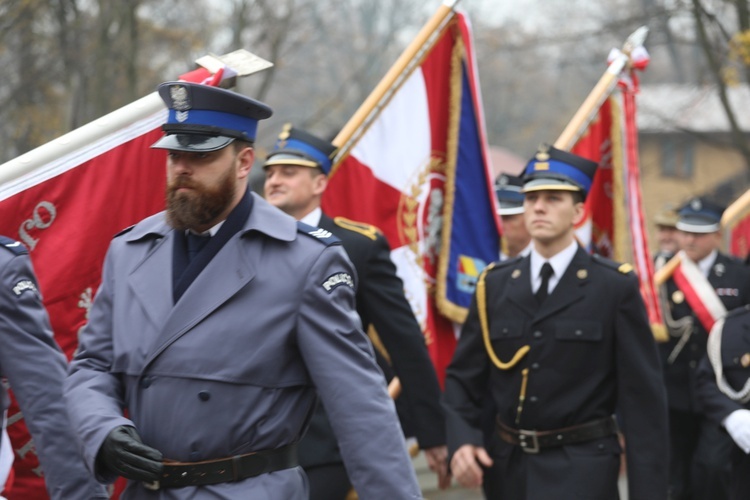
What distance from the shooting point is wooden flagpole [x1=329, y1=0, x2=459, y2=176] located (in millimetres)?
6840

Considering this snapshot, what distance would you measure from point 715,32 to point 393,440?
522 inches

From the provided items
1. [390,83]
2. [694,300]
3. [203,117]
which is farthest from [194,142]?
[694,300]

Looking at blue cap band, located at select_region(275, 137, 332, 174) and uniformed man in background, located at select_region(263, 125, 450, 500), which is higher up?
blue cap band, located at select_region(275, 137, 332, 174)

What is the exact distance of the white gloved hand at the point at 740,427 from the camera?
20.4ft

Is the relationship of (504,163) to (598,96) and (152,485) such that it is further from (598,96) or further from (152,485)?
(152,485)

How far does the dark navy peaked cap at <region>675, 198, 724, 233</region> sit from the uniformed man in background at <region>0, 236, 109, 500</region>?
6588 mm

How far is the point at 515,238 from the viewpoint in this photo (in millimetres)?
8031

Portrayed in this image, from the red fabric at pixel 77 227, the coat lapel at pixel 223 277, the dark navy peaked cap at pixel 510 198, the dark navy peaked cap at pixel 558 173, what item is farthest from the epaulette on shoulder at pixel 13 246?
the dark navy peaked cap at pixel 510 198

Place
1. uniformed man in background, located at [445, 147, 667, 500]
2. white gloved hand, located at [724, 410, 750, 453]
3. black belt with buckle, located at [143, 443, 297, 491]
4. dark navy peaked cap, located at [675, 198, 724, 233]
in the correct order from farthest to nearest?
dark navy peaked cap, located at [675, 198, 724, 233]
white gloved hand, located at [724, 410, 750, 453]
uniformed man in background, located at [445, 147, 667, 500]
black belt with buckle, located at [143, 443, 297, 491]

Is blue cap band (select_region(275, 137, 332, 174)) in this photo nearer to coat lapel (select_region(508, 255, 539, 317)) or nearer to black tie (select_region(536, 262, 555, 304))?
coat lapel (select_region(508, 255, 539, 317))

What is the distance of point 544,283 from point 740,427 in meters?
1.36

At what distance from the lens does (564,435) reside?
5422 mm

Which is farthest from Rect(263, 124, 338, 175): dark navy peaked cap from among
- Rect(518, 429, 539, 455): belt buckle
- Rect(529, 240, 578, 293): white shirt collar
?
Rect(518, 429, 539, 455): belt buckle

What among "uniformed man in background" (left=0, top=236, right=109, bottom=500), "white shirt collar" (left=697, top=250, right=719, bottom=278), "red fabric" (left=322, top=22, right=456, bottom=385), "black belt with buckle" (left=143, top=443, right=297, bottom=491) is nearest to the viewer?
"black belt with buckle" (left=143, top=443, right=297, bottom=491)
